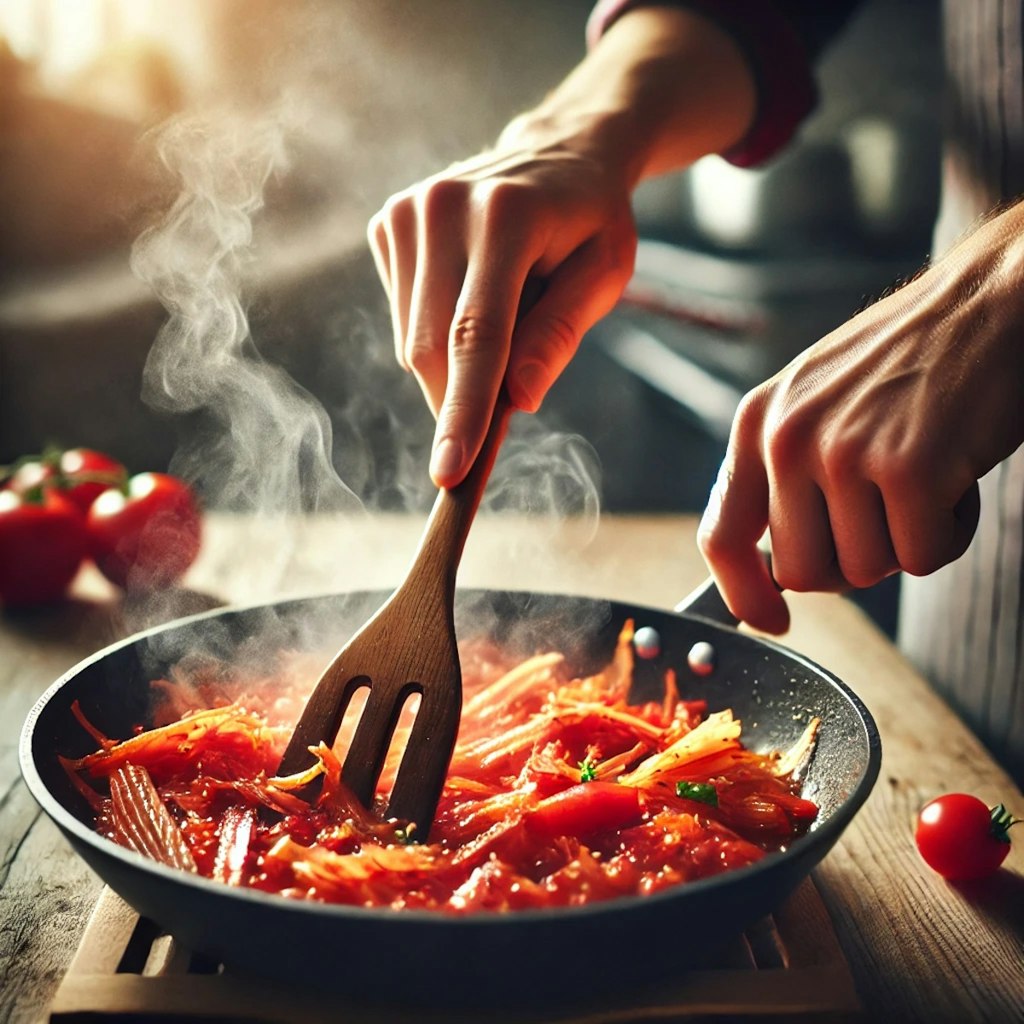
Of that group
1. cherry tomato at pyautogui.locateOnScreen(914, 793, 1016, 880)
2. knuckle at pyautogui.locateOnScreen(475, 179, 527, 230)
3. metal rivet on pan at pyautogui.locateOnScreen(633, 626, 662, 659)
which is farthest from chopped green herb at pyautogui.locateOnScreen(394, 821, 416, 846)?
knuckle at pyautogui.locateOnScreen(475, 179, 527, 230)

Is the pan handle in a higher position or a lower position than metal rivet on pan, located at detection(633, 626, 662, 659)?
higher

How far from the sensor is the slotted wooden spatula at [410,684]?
1175 millimetres

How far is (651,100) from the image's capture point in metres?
1.72

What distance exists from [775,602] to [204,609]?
1310mm

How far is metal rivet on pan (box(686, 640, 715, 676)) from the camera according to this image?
1505 millimetres

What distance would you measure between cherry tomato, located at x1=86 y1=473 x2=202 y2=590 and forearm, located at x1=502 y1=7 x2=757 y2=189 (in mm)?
1243

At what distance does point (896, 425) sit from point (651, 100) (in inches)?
35.4

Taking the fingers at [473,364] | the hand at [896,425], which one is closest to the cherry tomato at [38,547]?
the fingers at [473,364]

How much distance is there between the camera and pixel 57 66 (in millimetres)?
4625

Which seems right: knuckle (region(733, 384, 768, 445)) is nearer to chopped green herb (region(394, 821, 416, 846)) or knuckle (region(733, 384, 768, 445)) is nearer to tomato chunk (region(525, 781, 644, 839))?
tomato chunk (region(525, 781, 644, 839))

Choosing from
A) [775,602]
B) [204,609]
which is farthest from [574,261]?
[204,609]

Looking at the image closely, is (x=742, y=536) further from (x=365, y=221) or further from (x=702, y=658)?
(x=365, y=221)

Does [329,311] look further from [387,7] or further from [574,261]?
[574,261]

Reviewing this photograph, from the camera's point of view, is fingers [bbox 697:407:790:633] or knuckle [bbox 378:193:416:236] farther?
knuckle [bbox 378:193:416:236]
